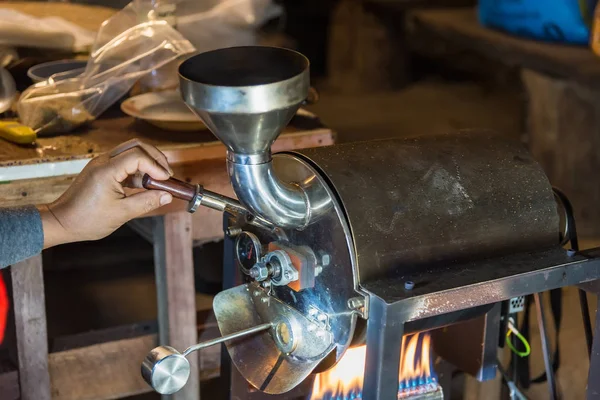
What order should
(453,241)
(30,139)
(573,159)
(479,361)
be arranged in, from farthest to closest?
(573,159), (30,139), (479,361), (453,241)

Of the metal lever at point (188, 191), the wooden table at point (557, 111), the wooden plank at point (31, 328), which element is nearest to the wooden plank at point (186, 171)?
the wooden plank at point (31, 328)

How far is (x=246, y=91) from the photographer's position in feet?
3.26

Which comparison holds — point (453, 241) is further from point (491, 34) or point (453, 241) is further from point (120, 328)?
point (491, 34)

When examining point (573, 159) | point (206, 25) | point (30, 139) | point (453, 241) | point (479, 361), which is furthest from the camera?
point (573, 159)

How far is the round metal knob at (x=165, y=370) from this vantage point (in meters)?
1.12

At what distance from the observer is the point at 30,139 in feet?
5.29

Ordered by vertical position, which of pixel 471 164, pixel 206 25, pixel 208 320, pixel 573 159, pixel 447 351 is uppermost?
pixel 471 164

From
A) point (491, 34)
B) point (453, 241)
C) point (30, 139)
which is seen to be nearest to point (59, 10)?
point (30, 139)

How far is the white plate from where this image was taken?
65.9 inches

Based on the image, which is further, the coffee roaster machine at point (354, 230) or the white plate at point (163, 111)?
the white plate at point (163, 111)

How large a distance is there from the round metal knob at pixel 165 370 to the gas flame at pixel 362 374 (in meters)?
0.34

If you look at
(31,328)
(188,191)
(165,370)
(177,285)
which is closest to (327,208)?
(188,191)

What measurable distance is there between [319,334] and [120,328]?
740 millimetres

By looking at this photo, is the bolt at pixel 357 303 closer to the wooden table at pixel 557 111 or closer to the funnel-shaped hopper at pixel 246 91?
the funnel-shaped hopper at pixel 246 91
